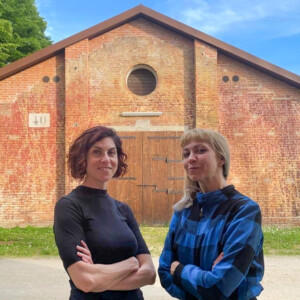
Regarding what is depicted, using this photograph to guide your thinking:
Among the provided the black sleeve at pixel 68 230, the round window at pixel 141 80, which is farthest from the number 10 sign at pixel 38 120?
the black sleeve at pixel 68 230

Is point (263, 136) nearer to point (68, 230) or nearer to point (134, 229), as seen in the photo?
point (134, 229)

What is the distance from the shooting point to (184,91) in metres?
11.4

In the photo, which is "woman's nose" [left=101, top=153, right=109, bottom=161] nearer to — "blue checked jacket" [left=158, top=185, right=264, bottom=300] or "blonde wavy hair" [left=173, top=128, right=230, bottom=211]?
"blonde wavy hair" [left=173, top=128, right=230, bottom=211]

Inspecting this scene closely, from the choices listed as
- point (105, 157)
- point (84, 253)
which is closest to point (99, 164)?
point (105, 157)

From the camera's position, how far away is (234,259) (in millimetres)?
1777

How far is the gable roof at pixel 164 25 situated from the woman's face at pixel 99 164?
9667 millimetres

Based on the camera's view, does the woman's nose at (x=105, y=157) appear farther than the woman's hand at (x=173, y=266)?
Yes

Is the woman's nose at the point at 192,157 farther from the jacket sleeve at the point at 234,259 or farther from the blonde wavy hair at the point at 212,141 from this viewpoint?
the jacket sleeve at the point at 234,259

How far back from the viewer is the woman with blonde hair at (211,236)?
1791 mm

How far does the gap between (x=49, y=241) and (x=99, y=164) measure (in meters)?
6.82

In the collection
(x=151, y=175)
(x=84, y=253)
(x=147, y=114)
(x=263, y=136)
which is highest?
(x=147, y=114)

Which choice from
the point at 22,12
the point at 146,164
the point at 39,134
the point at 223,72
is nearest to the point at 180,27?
the point at 223,72

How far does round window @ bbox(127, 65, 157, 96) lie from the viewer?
1148 cm

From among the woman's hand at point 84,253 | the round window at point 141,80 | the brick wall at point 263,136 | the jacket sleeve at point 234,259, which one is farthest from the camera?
the round window at point 141,80
